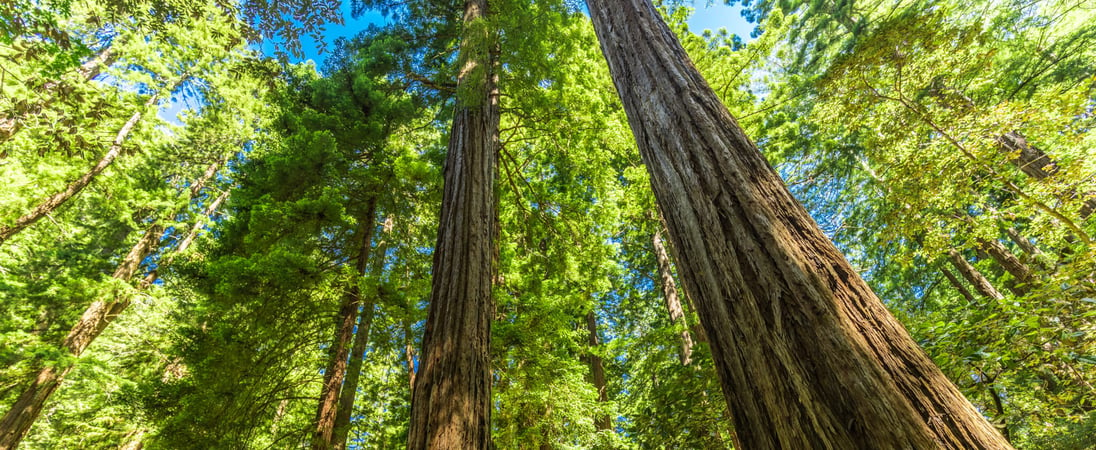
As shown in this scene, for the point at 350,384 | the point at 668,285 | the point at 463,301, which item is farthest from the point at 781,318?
the point at 668,285

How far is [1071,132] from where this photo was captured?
3133 mm

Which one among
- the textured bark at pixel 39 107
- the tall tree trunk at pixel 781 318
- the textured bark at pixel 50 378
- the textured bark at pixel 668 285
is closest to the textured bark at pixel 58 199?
the textured bark at pixel 39 107

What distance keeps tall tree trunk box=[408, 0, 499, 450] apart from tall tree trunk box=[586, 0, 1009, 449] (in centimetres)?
186

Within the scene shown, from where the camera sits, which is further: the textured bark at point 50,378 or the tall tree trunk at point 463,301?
the textured bark at point 50,378

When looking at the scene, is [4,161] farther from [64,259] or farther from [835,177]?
[835,177]

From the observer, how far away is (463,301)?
2982 millimetres

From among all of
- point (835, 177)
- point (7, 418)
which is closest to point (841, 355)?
point (835, 177)

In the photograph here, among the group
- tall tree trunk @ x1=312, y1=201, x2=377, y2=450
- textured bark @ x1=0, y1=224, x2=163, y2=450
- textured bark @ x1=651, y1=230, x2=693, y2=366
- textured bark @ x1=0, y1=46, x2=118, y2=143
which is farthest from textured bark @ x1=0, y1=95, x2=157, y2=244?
textured bark @ x1=651, y1=230, x2=693, y2=366

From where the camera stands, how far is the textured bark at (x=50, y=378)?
655 centimetres

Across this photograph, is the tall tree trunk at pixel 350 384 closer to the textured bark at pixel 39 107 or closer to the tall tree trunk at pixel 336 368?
the tall tree trunk at pixel 336 368

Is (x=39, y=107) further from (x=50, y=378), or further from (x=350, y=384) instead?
→ (x=50, y=378)

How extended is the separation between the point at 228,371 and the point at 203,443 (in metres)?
0.73

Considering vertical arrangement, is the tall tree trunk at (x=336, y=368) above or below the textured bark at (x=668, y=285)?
below

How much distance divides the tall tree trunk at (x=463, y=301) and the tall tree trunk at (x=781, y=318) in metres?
1.86
